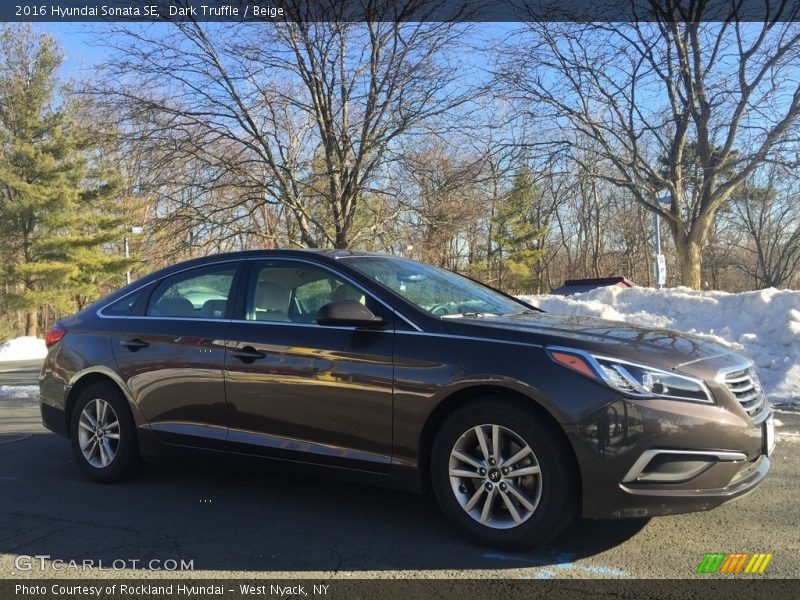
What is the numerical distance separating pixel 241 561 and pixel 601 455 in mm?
1894

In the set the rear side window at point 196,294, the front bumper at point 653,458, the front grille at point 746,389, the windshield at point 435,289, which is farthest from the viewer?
the rear side window at point 196,294

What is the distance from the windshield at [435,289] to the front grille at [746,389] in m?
1.39

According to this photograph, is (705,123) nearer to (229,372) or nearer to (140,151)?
(140,151)

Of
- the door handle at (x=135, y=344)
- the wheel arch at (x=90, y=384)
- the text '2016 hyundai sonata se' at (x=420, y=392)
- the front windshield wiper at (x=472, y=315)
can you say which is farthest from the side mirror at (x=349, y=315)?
the wheel arch at (x=90, y=384)

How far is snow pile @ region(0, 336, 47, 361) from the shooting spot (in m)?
21.4

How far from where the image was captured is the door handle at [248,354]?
13.7 ft

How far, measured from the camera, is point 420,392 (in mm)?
3613

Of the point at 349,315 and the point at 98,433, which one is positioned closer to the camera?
the point at 349,315

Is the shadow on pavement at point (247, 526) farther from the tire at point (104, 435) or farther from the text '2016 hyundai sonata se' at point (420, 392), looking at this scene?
the text '2016 hyundai sonata se' at point (420, 392)

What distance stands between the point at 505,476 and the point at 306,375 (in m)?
1.31

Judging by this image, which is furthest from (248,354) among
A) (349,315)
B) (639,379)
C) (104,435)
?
(639,379)

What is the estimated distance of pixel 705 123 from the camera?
765 inches

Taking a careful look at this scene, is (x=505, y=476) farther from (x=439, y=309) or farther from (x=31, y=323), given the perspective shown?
(x=31, y=323)

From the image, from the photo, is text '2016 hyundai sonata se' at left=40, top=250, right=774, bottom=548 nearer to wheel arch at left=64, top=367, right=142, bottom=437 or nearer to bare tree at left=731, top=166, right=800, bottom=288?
wheel arch at left=64, top=367, right=142, bottom=437
